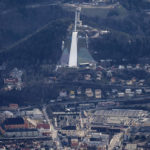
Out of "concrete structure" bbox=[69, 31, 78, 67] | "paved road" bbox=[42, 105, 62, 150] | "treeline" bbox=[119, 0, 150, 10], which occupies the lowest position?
"paved road" bbox=[42, 105, 62, 150]

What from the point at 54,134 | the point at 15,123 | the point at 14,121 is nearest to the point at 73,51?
the point at 14,121

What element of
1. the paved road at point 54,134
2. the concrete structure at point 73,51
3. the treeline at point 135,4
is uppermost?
the treeline at point 135,4

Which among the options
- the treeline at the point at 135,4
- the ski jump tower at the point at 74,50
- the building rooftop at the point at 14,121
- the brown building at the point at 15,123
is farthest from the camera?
the treeline at the point at 135,4

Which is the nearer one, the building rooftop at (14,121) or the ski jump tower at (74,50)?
the building rooftop at (14,121)

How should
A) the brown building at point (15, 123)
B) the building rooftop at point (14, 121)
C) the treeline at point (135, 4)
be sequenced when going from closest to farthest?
the brown building at point (15, 123), the building rooftop at point (14, 121), the treeline at point (135, 4)

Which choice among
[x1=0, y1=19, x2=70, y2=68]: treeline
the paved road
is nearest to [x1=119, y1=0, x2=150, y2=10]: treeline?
[x1=0, y1=19, x2=70, y2=68]: treeline

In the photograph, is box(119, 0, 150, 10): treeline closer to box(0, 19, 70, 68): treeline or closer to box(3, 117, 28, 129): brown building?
box(0, 19, 70, 68): treeline

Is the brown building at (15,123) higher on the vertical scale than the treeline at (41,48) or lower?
lower

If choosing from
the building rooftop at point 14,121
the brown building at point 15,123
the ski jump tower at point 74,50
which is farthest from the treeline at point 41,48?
the brown building at point 15,123

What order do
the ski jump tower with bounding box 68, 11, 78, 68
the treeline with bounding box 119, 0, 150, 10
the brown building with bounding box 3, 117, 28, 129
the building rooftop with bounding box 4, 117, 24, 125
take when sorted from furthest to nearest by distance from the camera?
the treeline with bounding box 119, 0, 150, 10 < the ski jump tower with bounding box 68, 11, 78, 68 < the building rooftop with bounding box 4, 117, 24, 125 < the brown building with bounding box 3, 117, 28, 129

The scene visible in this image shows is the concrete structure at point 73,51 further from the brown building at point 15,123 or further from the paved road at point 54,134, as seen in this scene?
the brown building at point 15,123

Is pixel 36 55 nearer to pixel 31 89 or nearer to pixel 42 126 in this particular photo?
pixel 31 89

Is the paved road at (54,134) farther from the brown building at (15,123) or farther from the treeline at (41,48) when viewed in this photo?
the treeline at (41,48)
